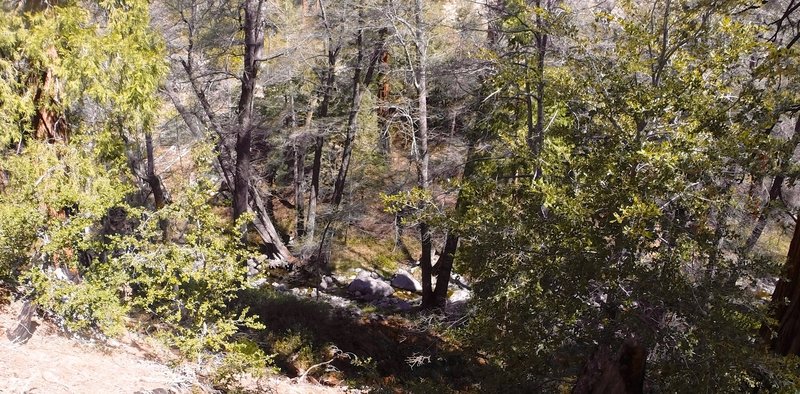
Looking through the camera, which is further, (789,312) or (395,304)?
(395,304)

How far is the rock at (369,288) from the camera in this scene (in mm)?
17484

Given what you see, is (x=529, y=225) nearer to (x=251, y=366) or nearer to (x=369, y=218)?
(x=251, y=366)

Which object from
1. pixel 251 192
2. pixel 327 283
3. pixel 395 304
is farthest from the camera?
pixel 251 192

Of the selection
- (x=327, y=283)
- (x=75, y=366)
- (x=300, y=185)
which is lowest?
(x=327, y=283)

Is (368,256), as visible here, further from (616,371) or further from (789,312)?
(789,312)

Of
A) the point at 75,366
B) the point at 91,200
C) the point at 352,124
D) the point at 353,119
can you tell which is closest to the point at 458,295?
the point at 352,124

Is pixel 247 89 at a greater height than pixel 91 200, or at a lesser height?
greater

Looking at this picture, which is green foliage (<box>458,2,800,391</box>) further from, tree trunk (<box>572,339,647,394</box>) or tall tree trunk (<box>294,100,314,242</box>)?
tall tree trunk (<box>294,100,314,242</box>)

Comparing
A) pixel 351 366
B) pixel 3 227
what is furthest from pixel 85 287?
pixel 351 366

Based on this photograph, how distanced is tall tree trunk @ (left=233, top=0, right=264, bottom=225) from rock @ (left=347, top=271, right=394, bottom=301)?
13.7 feet

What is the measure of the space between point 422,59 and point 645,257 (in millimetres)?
8594

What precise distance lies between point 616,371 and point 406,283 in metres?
12.7

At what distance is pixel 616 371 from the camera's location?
6102 millimetres

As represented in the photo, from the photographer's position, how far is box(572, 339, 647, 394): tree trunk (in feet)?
19.5
